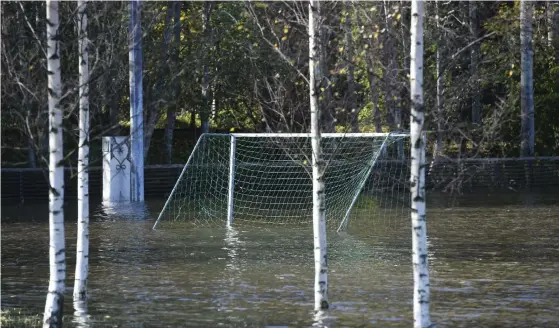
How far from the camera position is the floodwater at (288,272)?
Result: 11812 millimetres

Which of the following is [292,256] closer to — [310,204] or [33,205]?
[310,204]

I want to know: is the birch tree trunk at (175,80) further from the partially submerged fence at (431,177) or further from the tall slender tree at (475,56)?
the tall slender tree at (475,56)

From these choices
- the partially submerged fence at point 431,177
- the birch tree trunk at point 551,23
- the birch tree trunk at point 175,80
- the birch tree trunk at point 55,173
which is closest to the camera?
the birch tree trunk at point 55,173

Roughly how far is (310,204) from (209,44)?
868cm

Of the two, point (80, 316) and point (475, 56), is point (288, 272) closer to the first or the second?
point (80, 316)

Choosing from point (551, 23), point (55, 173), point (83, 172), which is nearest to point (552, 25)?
point (551, 23)

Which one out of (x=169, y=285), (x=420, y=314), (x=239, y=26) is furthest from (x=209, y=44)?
(x=420, y=314)

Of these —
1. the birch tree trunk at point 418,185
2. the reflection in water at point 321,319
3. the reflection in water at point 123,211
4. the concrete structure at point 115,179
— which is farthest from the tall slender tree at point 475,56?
the birch tree trunk at point 418,185

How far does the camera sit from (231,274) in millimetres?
14953

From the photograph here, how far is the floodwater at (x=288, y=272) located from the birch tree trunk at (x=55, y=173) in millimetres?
1401

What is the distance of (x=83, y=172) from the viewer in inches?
456

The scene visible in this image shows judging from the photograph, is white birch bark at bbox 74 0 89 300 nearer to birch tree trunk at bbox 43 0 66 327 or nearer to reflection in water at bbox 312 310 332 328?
birch tree trunk at bbox 43 0 66 327

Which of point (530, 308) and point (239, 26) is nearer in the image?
point (530, 308)

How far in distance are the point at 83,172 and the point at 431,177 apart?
18191mm
